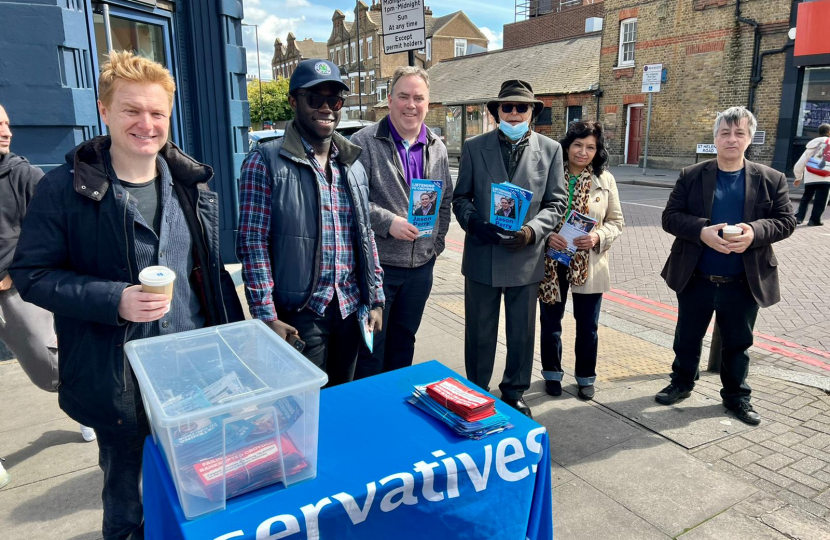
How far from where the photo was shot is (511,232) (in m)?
3.36

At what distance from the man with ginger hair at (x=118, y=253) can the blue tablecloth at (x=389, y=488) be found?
381 mm

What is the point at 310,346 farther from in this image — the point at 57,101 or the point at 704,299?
the point at 57,101

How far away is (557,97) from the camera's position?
2608 centimetres

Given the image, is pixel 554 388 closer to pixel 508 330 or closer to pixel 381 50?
pixel 508 330

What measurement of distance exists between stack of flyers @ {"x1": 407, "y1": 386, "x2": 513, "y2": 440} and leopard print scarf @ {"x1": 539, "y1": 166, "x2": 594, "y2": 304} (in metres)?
2.10

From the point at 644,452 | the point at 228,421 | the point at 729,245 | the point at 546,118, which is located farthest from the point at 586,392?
the point at 546,118

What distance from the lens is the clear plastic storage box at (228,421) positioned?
4.78 feet

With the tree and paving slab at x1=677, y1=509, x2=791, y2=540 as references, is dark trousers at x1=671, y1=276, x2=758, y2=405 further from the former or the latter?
the tree

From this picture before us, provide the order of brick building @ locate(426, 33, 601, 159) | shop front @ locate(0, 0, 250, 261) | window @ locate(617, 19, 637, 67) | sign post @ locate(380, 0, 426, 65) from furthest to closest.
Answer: brick building @ locate(426, 33, 601, 159), window @ locate(617, 19, 637, 67), sign post @ locate(380, 0, 426, 65), shop front @ locate(0, 0, 250, 261)

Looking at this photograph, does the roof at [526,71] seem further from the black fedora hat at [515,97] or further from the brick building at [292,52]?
the brick building at [292,52]

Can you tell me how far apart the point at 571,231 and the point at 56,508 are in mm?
3322

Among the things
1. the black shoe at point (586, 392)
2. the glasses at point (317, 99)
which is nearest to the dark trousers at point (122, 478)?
the glasses at point (317, 99)

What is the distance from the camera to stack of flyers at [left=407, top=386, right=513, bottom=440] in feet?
6.08

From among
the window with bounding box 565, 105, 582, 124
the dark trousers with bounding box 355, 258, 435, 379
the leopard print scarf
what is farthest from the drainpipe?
the dark trousers with bounding box 355, 258, 435, 379
